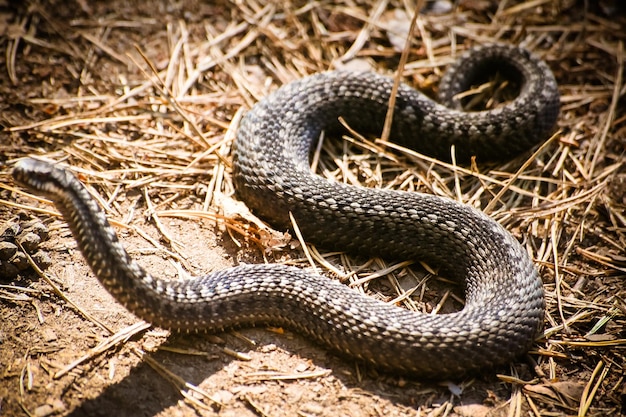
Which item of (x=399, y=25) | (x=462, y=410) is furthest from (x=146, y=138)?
(x=462, y=410)

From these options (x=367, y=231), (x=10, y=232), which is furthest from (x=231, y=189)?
(x=10, y=232)

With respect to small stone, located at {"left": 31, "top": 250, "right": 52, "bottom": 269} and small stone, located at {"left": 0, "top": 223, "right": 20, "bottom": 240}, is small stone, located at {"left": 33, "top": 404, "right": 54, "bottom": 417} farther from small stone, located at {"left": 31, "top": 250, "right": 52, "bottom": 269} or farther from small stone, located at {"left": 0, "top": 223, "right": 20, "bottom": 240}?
small stone, located at {"left": 0, "top": 223, "right": 20, "bottom": 240}

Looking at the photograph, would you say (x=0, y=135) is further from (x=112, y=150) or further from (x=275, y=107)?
(x=275, y=107)

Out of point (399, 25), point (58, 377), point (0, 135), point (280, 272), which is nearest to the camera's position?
point (58, 377)

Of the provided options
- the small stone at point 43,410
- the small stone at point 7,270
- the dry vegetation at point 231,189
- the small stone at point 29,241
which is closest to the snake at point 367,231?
the dry vegetation at point 231,189

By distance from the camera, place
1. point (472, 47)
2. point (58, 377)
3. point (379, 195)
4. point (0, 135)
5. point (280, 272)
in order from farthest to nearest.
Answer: point (472, 47) < point (0, 135) < point (379, 195) < point (280, 272) < point (58, 377)

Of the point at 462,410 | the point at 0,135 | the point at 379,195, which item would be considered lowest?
the point at 462,410

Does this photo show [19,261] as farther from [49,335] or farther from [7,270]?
[49,335]
